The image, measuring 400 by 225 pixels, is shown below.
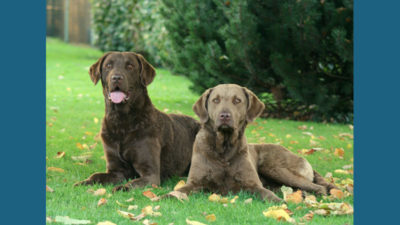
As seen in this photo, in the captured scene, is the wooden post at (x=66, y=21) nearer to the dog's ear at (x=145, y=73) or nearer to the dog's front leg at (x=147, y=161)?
the dog's ear at (x=145, y=73)

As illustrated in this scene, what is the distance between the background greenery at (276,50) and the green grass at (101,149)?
0.81 meters

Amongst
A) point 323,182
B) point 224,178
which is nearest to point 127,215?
point 224,178

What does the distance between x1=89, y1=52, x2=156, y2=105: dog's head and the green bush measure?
16.1 ft

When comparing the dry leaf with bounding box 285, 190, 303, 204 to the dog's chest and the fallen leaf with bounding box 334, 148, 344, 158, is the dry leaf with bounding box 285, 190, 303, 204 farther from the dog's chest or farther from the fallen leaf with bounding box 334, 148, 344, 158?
the fallen leaf with bounding box 334, 148, 344, 158

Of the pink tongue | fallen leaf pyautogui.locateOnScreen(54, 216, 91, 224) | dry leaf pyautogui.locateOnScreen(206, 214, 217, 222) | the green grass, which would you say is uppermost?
the pink tongue

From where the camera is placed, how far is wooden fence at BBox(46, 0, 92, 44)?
3234cm

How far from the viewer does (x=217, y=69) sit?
39.3 feet

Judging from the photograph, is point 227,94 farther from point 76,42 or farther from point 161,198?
point 76,42

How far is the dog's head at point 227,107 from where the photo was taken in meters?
5.50

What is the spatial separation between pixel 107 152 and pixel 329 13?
6482 millimetres

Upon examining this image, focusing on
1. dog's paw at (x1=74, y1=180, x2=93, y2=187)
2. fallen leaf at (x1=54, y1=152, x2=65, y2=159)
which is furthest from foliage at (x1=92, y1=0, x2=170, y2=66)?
dog's paw at (x1=74, y1=180, x2=93, y2=187)

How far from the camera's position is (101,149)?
860 cm

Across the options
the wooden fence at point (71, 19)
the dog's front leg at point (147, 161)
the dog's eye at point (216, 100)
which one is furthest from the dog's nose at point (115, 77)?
the wooden fence at point (71, 19)

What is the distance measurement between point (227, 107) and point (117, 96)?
1325 mm
